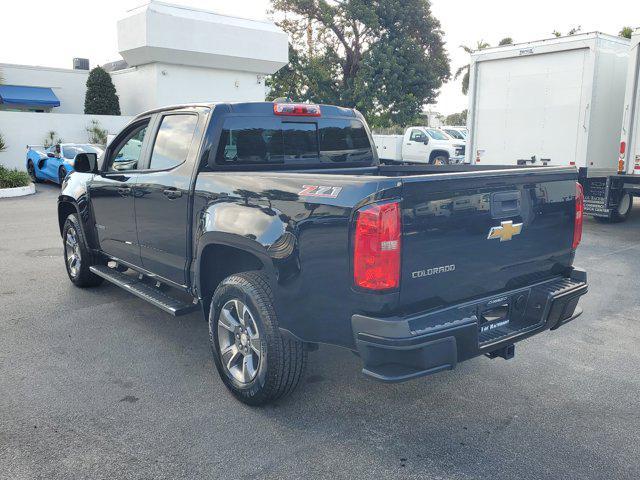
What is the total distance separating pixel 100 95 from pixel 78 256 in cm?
2202

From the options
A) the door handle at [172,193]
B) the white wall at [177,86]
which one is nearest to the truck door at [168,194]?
the door handle at [172,193]

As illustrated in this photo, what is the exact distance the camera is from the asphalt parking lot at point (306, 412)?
3.12 metres

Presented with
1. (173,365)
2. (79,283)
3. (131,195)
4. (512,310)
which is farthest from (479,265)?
(79,283)

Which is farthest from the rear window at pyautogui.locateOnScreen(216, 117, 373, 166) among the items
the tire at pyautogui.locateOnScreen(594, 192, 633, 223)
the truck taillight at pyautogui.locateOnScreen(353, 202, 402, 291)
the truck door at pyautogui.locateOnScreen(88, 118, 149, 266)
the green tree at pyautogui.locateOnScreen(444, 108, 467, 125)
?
the green tree at pyautogui.locateOnScreen(444, 108, 467, 125)

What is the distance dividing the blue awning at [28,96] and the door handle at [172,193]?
2844 centimetres

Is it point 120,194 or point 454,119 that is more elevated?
point 454,119

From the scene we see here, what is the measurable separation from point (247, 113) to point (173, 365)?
200 cm

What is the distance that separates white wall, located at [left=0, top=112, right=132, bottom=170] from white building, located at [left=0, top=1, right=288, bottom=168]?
0.12 feet

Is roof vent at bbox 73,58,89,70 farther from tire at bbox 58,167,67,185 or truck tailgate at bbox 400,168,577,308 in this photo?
truck tailgate at bbox 400,168,577,308

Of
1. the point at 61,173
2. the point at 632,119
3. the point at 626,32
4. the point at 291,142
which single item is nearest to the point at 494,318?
the point at 291,142

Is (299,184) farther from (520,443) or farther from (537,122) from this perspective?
(537,122)

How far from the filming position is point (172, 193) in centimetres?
441

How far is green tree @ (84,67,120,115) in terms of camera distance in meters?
26.2

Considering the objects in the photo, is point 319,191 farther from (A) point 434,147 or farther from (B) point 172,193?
(A) point 434,147
